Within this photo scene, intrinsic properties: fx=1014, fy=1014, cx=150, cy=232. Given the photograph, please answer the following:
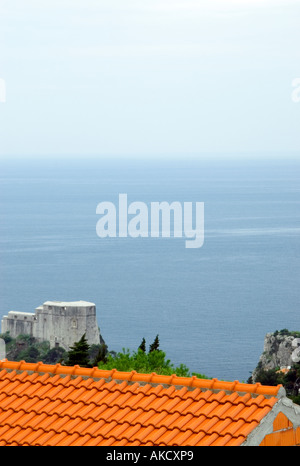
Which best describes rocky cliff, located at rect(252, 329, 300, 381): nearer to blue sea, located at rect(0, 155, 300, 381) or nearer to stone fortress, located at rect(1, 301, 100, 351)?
blue sea, located at rect(0, 155, 300, 381)

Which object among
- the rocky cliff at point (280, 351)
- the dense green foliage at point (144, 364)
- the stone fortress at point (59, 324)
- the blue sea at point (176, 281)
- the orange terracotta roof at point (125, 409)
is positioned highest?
the blue sea at point (176, 281)

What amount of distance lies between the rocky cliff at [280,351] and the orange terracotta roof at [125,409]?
225 feet

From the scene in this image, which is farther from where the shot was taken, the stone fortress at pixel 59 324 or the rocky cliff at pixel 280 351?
the stone fortress at pixel 59 324

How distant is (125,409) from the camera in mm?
7727

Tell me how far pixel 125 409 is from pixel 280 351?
74.4 meters

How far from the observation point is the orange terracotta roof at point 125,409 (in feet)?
23.7

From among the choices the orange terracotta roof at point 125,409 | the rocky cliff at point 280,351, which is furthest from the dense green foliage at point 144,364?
the rocky cliff at point 280,351

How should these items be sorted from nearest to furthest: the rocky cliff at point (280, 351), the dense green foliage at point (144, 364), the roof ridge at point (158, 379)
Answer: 1. the roof ridge at point (158, 379)
2. the dense green foliage at point (144, 364)
3. the rocky cliff at point (280, 351)

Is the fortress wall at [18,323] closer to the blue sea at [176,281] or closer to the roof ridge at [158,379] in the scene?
the blue sea at [176,281]

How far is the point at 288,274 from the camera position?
13525 cm

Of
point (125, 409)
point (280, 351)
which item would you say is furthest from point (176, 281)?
point (125, 409)

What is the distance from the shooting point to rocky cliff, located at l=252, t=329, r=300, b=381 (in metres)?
77.3

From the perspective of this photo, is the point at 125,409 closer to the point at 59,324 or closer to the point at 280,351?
the point at 280,351

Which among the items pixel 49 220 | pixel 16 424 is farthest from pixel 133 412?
pixel 49 220
